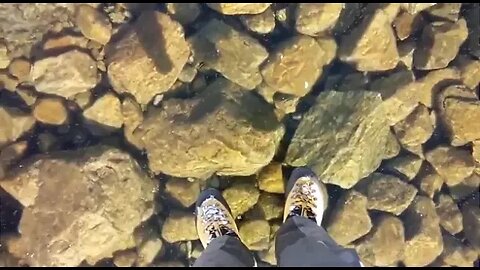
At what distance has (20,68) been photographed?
3.18 m

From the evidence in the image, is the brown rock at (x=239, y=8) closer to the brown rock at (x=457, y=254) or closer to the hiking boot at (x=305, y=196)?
the hiking boot at (x=305, y=196)

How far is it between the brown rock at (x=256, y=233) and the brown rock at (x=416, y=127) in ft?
3.69

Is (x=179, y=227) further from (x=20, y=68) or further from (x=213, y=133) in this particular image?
(x=20, y=68)

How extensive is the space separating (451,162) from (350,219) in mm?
Answer: 814

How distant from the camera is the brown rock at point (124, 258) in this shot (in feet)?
11.0

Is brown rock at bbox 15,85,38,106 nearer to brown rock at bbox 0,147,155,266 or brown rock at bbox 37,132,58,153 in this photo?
brown rock at bbox 37,132,58,153

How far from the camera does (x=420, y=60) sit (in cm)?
315

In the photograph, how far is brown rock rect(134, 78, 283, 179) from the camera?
301 centimetres

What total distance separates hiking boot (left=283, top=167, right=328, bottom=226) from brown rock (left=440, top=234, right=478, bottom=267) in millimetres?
979

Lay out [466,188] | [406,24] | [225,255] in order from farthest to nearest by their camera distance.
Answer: [466,188] < [406,24] < [225,255]

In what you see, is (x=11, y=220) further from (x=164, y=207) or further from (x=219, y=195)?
(x=219, y=195)

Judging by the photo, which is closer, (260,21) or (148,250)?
(260,21)

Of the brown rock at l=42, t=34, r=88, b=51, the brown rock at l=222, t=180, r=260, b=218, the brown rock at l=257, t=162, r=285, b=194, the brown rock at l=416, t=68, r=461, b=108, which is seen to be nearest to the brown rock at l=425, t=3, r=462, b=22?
the brown rock at l=416, t=68, r=461, b=108

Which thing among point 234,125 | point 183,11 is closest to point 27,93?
point 183,11
